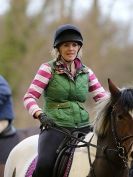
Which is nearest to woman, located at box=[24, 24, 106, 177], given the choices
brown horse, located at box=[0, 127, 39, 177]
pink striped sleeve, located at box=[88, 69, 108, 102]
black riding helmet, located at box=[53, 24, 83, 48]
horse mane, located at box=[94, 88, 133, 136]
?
black riding helmet, located at box=[53, 24, 83, 48]

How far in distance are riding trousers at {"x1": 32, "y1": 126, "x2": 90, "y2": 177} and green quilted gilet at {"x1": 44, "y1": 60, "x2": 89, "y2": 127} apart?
0.13 metres

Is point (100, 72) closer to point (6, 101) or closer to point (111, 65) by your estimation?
point (111, 65)

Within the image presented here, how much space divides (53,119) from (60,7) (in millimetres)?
22484

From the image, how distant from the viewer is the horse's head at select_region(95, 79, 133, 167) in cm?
526

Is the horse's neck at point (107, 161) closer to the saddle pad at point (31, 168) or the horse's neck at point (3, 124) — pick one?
the saddle pad at point (31, 168)

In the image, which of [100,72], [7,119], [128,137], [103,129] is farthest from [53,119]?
[100,72]

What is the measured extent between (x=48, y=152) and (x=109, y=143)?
0.74 metres

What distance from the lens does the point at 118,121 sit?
17.7ft

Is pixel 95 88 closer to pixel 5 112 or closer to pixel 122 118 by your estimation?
pixel 122 118

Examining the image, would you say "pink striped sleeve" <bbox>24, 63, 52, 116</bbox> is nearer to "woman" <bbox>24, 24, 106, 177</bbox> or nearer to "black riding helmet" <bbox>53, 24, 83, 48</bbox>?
"woman" <bbox>24, 24, 106, 177</bbox>

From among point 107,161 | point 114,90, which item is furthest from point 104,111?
point 107,161

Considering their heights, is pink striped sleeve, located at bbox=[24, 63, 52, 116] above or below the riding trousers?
above

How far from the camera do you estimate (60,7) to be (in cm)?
2822

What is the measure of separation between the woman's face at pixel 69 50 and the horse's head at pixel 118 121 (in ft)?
2.51
